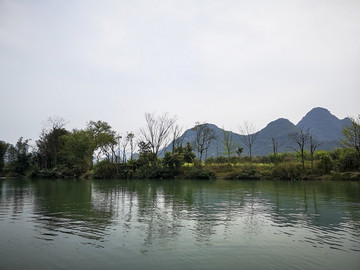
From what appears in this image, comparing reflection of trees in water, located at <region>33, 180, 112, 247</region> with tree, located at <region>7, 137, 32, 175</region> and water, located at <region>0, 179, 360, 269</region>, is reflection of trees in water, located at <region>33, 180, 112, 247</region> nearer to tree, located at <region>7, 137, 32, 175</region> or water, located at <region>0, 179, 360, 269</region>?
water, located at <region>0, 179, 360, 269</region>

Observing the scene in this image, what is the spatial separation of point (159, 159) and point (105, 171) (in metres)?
10.7

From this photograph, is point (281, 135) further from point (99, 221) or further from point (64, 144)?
point (99, 221)

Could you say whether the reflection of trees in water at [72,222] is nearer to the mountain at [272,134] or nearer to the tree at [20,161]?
the tree at [20,161]

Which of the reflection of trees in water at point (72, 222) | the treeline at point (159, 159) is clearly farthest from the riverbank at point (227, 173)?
the reflection of trees in water at point (72, 222)

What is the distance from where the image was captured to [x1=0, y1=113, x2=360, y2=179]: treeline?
39500 mm

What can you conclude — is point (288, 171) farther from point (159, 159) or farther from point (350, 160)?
point (159, 159)

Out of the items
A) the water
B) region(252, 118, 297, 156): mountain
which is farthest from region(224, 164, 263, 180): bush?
region(252, 118, 297, 156): mountain

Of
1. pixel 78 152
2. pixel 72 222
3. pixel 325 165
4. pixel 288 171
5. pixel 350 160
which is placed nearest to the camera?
pixel 72 222

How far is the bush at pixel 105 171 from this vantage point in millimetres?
50641

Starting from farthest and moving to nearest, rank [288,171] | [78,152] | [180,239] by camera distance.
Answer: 1. [78,152]
2. [288,171]
3. [180,239]

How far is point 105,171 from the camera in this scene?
50.7m

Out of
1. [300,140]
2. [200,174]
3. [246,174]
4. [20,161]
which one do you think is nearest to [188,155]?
[200,174]

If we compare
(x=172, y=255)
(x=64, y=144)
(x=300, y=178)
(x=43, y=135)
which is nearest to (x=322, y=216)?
(x=172, y=255)

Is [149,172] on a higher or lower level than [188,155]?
lower
